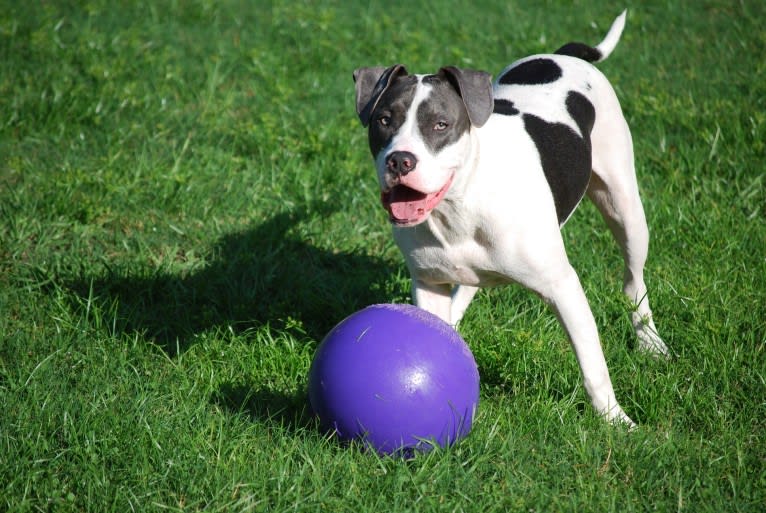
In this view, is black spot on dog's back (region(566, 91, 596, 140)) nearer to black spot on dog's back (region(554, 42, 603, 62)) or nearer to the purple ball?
black spot on dog's back (region(554, 42, 603, 62))

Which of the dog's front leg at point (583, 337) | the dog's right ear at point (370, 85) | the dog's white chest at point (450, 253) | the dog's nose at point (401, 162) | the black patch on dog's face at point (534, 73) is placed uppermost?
the dog's right ear at point (370, 85)

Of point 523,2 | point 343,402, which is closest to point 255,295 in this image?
point 343,402

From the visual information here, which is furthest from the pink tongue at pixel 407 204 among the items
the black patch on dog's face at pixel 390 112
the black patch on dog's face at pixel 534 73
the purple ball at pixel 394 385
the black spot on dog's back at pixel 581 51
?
the black spot on dog's back at pixel 581 51

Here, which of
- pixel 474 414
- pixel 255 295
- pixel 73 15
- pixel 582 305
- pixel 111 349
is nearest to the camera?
pixel 474 414

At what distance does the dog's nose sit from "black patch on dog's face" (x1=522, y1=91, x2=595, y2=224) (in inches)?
35.6

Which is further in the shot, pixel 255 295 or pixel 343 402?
pixel 255 295

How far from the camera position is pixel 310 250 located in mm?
5980

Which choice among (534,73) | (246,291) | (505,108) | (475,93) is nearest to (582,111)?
(534,73)

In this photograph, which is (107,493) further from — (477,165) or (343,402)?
(477,165)

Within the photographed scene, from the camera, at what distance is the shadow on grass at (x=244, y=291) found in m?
5.19

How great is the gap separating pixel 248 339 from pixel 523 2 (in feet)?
21.9

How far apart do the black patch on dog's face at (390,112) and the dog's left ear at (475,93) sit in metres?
0.20

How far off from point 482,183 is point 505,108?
2.56 ft

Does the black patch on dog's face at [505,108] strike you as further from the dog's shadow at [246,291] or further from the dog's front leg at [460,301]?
the dog's shadow at [246,291]
